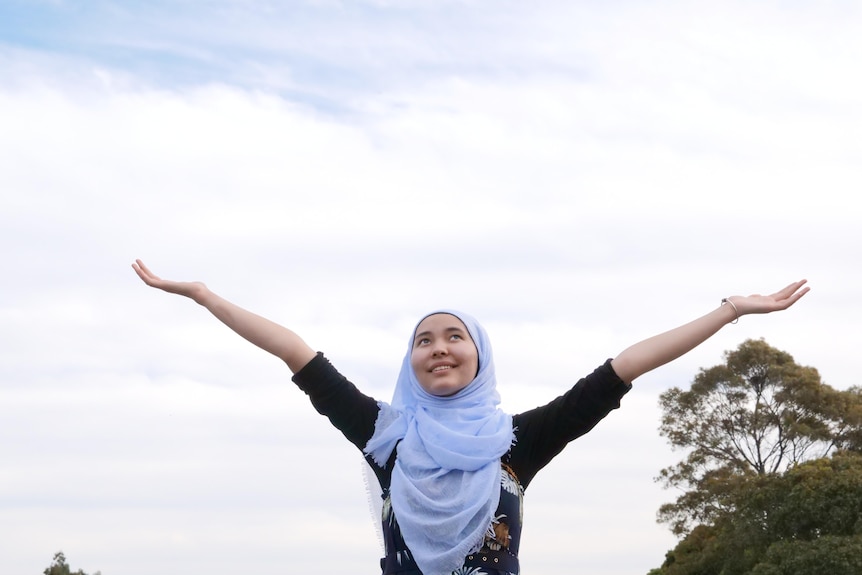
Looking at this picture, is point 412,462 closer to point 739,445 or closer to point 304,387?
point 304,387

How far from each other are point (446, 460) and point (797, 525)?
21770mm

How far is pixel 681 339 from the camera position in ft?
15.6

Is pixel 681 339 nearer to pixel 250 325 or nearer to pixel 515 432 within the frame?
pixel 515 432

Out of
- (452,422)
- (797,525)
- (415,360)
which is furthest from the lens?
(797,525)

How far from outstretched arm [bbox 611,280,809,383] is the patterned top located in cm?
7

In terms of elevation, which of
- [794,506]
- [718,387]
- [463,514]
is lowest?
[463,514]

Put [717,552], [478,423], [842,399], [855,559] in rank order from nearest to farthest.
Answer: [478,423], [855,559], [717,552], [842,399]

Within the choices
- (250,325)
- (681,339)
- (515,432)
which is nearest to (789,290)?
(681,339)

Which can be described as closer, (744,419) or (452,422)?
(452,422)

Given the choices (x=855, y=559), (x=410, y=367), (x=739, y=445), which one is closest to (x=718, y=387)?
(x=739, y=445)

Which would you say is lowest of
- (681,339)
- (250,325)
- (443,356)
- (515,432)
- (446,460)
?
(446,460)

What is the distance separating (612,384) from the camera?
15.5 feet

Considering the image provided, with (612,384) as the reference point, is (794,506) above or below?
above

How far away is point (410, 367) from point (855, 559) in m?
19.6
